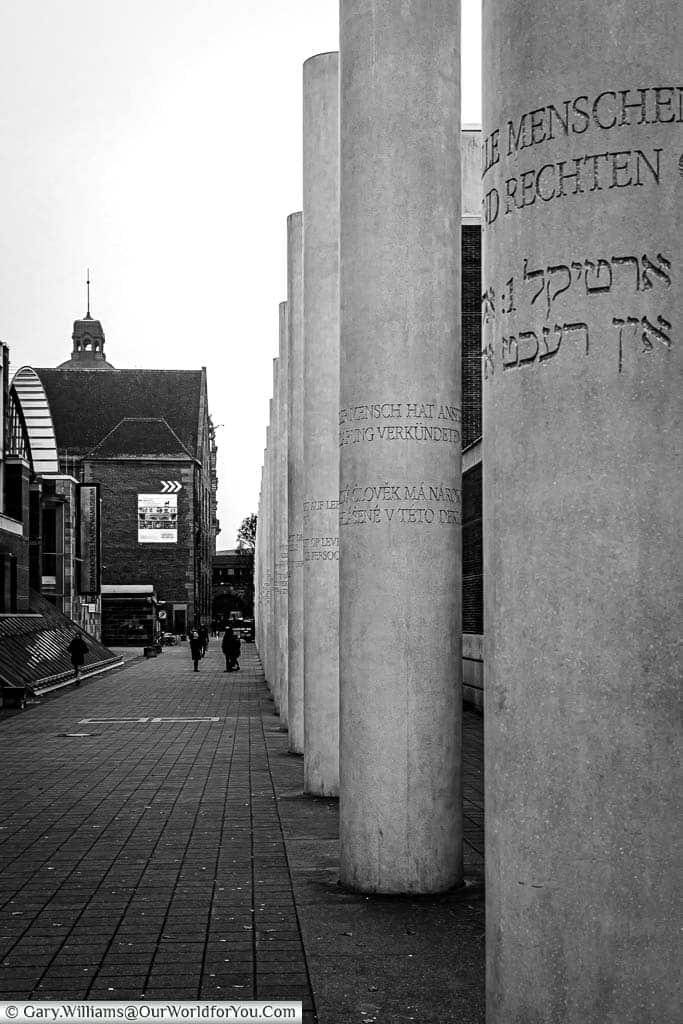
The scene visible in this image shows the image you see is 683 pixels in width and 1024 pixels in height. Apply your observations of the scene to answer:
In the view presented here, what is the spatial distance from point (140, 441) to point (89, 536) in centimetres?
3209

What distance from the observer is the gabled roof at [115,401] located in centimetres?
10131

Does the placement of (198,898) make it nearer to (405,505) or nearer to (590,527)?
(405,505)

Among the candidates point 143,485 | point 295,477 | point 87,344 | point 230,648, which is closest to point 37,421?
point 230,648

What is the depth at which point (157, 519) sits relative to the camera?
98000 mm

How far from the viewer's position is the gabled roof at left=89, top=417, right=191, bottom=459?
97250mm

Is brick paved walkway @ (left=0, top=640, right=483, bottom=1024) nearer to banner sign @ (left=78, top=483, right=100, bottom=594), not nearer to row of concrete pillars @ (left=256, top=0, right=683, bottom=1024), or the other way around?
row of concrete pillars @ (left=256, top=0, right=683, bottom=1024)

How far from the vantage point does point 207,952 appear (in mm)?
6836

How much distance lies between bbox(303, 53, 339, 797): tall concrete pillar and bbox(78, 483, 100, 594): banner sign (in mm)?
54745

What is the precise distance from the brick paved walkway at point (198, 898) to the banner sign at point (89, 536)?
50712 mm

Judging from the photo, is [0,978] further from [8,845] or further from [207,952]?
[8,845]

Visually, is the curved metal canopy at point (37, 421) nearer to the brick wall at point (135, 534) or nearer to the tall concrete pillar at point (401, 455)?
the brick wall at point (135, 534)

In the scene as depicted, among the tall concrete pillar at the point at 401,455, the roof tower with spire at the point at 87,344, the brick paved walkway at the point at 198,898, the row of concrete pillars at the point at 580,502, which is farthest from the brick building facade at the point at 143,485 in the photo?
the row of concrete pillars at the point at 580,502

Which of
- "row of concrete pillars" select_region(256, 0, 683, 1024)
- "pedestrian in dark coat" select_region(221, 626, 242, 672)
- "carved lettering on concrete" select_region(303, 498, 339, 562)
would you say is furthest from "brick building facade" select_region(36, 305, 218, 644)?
"row of concrete pillars" select_region(256, 0, 683, 1024)

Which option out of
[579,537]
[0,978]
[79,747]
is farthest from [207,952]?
[79,747]
